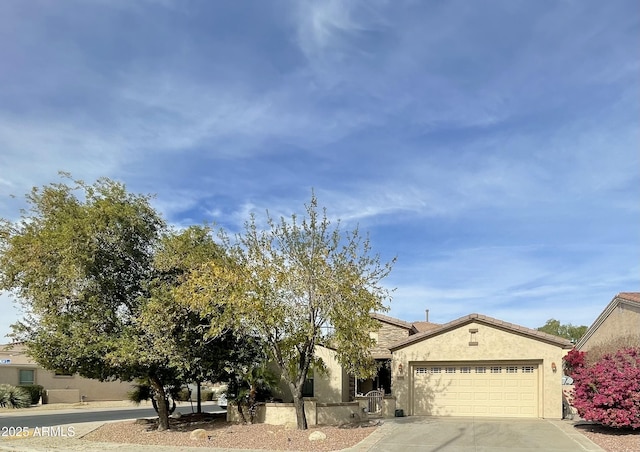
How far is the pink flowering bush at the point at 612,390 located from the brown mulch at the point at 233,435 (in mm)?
6597

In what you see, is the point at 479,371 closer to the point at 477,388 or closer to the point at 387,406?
the point at 477,388

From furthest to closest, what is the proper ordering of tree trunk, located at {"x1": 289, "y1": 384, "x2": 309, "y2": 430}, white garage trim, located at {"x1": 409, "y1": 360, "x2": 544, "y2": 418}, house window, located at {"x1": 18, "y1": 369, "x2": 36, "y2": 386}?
house window, located at {"x1": 18, "y1": 369, "x2": 36, "y2": 386}
white garage trim, located at {"x1": 409, "y1": 360, "x2": 544, "y2": 418}
tree trunk, located at {"x1": 289, "y1": 384, "x2": 309, "y2": 430}

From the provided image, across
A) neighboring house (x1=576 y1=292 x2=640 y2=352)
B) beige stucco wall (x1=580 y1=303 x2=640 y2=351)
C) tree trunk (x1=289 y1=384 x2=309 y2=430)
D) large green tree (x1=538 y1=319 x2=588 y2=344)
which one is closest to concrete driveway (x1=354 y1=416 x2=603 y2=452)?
tree trunk (x1=289 y1=384 x2=309 y2=430)

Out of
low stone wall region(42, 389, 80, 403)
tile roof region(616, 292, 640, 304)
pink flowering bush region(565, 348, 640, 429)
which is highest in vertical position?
tile roof region(616, 292, 640, 304)

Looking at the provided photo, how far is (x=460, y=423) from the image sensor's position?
19719mm

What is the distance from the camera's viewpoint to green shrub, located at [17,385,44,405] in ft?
118

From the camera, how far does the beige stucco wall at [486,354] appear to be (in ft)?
70.4

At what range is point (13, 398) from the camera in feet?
108

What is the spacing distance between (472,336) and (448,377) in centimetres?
192

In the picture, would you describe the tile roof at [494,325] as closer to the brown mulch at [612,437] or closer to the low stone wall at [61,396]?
the brown mulch at [612,437]

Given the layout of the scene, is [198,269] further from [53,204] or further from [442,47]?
[442,47]

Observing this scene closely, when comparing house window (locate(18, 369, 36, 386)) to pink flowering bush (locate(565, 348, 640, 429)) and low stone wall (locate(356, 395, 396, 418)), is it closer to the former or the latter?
low stone wall (locate(356, 395, 396, 418))

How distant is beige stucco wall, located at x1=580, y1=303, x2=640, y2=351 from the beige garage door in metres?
4.49

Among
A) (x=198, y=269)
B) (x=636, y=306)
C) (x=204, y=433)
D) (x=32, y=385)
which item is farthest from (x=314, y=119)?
(x=32, y=385)
